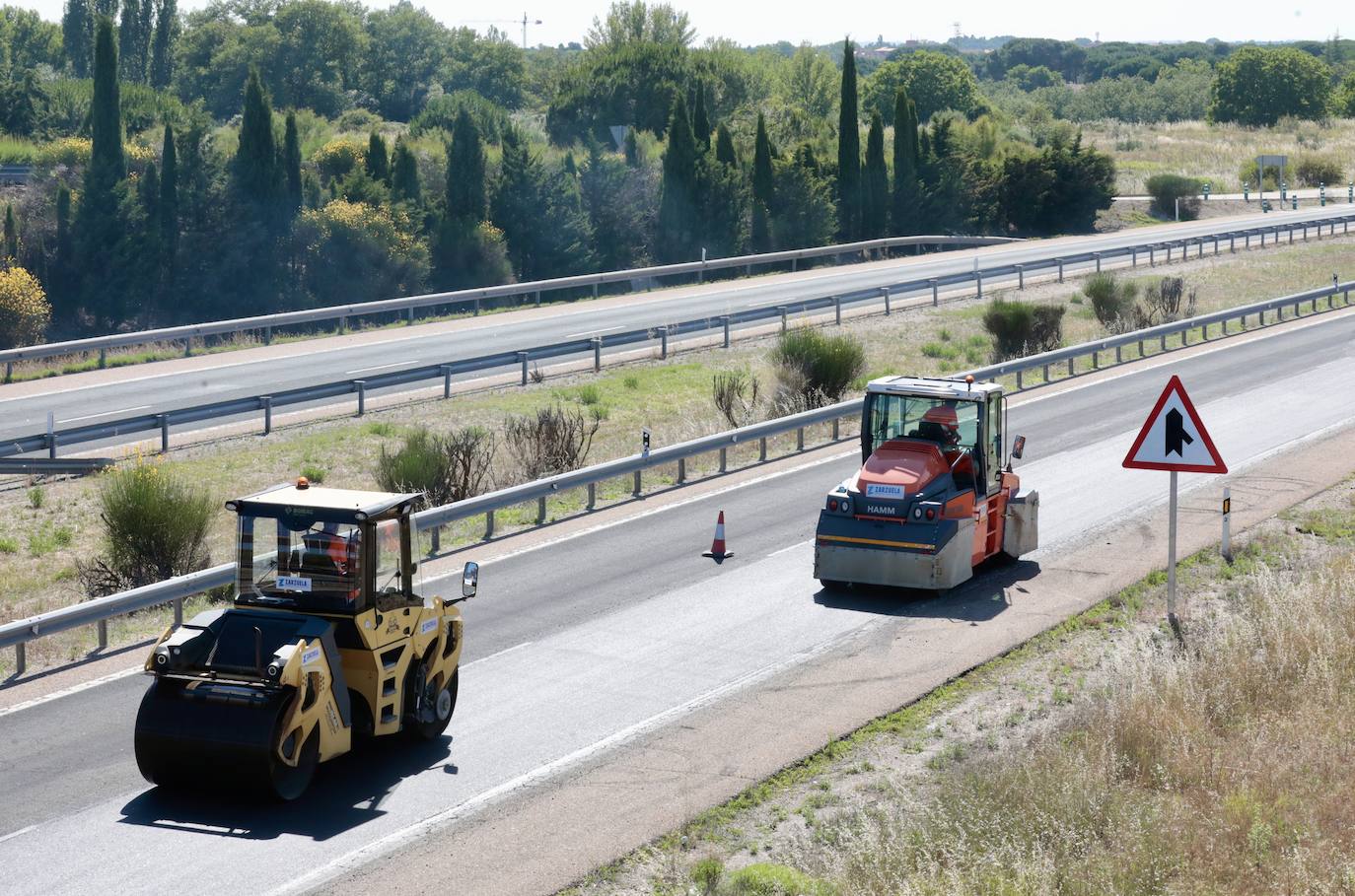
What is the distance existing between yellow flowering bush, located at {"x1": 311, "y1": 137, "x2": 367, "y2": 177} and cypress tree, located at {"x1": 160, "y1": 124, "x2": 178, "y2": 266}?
9.39 metres

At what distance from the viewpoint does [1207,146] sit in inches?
4058

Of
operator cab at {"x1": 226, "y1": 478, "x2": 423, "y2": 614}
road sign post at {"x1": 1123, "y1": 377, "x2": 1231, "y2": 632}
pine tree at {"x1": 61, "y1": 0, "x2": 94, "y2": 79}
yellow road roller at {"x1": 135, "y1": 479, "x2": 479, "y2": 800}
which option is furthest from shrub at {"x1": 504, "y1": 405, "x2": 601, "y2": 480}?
pine tree at {"x1": 61, "y1": 0, "x2": 94, "y2": 79}

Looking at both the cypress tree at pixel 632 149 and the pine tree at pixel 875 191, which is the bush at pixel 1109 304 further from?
the cypress tree at pixel 632 149

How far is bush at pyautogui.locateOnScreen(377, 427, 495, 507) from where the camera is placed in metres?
20.8

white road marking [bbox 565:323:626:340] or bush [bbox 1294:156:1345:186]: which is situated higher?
bush [bbox 1294:156:1345:186]

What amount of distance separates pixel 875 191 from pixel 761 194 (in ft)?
19.2

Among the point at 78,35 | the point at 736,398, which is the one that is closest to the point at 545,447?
the point at 736,398

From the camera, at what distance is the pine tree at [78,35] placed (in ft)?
406

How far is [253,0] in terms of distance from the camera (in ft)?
422

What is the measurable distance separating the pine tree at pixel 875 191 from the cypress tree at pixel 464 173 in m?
16.5

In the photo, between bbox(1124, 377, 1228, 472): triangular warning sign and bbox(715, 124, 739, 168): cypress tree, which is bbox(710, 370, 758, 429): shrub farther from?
bbox(715, 124, 739, 168): cypress tree

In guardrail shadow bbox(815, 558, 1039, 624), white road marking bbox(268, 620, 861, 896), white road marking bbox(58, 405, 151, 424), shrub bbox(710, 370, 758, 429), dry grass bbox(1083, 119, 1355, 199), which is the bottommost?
white road marking bbox(268, 620, 861, 896)

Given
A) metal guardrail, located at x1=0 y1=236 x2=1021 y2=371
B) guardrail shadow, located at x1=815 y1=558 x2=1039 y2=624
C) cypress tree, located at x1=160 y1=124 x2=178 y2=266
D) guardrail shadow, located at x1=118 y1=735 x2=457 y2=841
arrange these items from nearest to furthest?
1. guardrail shadow, located at x1=118 y1=735 x2=457 y2=841
2. guardrail shadow, located at x1=815 y1=558 x2=1039 y2=624
3. metal guardrail, located at x1=0 y1=236 x2=1021 y2=371
4. cypress tree, located at x1=160 y1=124 x2=178 y2=266

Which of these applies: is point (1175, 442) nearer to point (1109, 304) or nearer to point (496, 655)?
point (496, 655)
